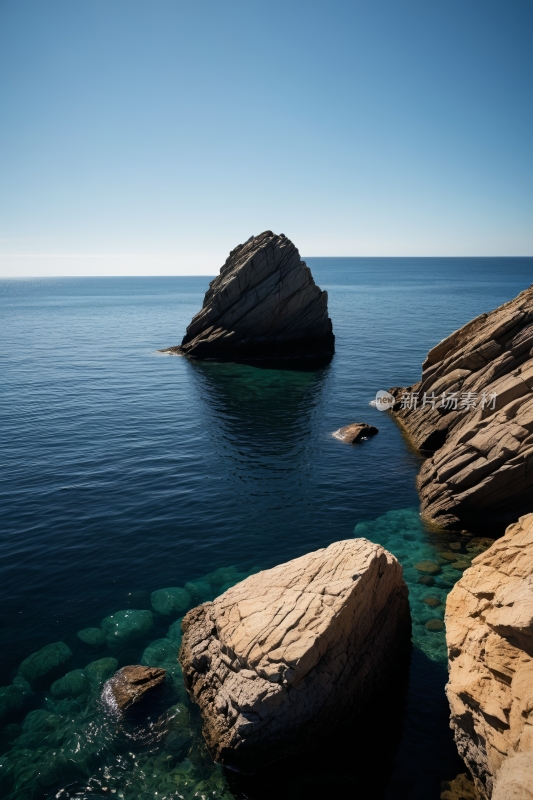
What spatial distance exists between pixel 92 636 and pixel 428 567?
47.8 feet

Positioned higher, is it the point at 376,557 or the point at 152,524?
the point at 376,557

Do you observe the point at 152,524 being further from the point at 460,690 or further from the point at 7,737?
the point at 460,690

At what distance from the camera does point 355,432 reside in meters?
37.8

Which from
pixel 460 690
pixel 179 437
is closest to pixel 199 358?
pixel 179 437

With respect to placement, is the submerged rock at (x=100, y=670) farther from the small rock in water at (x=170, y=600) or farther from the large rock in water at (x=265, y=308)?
the large rock in water at (x=265, y=308)

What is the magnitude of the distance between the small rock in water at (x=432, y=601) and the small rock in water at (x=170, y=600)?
9.82 meters

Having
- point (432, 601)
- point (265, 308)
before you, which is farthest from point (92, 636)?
point (265, 308)

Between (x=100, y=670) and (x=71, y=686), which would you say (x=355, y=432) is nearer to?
(x=100, y=670)

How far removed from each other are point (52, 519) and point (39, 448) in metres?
11.7

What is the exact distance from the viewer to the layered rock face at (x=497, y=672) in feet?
33.0

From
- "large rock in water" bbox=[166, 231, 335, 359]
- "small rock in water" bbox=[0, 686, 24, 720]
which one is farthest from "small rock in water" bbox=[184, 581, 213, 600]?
"large rock in water" bbox=[166, 231, 335, 359]

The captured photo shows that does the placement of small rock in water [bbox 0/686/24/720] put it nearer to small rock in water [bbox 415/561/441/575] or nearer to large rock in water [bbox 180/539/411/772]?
large rock in water [bbox 180/539/411/772]

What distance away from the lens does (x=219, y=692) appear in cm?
1371

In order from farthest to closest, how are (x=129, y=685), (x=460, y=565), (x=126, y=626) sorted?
1. (x=460, y=565)
2. (x=126, y=626)
3. (x=129, y=685)
